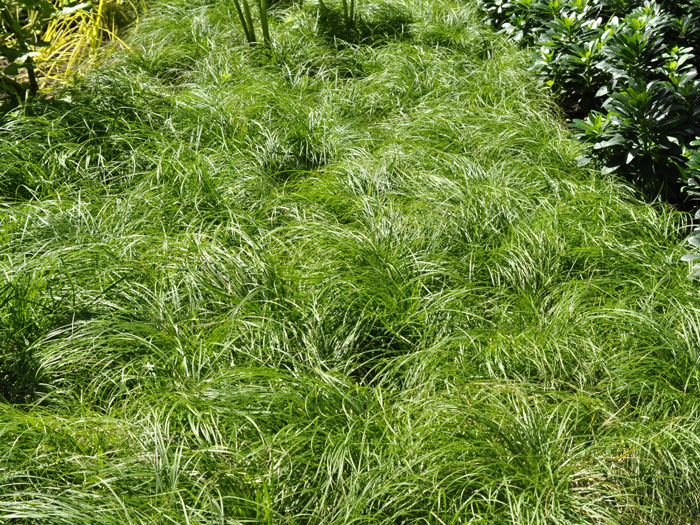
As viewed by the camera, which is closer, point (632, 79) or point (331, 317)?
point (331, 317)

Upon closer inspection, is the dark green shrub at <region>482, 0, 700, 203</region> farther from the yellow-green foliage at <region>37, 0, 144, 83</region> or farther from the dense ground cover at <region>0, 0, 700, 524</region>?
the yellow-green foliage at <region>37, 0, 144, 83</region>

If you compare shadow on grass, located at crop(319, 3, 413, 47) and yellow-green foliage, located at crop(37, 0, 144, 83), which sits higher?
yellow-green foliage, located at crop(37, 0, 144, 83)

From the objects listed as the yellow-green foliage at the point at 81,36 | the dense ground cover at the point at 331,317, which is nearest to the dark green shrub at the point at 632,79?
the dense ground cover at the point at 331,317

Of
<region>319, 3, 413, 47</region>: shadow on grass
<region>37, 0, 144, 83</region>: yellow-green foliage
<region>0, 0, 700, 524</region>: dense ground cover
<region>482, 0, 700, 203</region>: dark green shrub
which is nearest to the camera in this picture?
<region>0, 0, 700, 524</region>: dense ground cover

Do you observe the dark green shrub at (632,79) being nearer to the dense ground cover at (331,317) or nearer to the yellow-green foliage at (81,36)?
the dense ground cover at (331,317)

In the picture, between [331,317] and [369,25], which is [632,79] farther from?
[369,25]

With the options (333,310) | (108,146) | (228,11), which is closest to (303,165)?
(108,146)

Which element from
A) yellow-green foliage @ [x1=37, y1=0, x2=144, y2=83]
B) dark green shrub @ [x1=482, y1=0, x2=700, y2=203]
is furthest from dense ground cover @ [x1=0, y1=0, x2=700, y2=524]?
yellow-green foliage @ [x1=37, y1=0, x2=144, y2=83]

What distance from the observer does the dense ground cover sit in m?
1.92

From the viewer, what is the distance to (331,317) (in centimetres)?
256

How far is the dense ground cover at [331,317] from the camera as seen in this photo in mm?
1921

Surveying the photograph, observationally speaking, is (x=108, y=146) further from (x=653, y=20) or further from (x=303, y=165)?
(x=653, y=20)

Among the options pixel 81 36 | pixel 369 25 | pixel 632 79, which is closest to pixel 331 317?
pixel 632 79

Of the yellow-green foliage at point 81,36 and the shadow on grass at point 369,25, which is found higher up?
the yellow-green foliage at point 81,36
